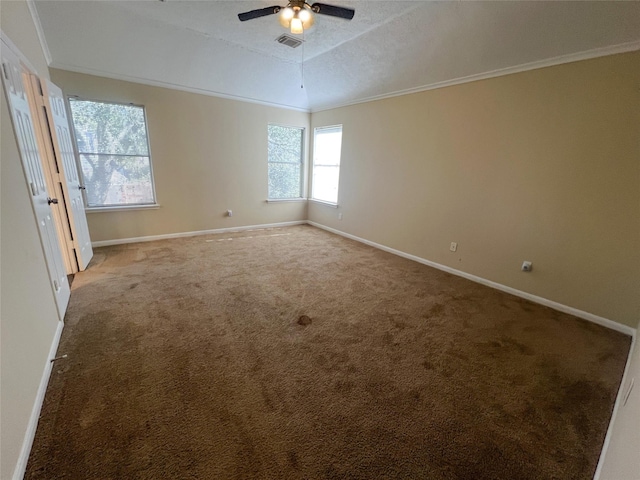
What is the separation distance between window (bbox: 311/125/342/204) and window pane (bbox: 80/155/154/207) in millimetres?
3171

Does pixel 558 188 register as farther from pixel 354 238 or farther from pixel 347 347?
pixel 354 238

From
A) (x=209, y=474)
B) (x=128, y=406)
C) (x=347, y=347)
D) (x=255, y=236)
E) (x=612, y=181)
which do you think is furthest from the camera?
(x=255, y=236)

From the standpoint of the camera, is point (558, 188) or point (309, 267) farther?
point (309, 267)

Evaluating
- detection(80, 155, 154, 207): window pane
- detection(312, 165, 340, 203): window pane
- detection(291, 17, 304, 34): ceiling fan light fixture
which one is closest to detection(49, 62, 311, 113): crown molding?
detection(80, 155, 154, 207): window pane

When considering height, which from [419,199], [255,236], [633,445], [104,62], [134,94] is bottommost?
[255,236]

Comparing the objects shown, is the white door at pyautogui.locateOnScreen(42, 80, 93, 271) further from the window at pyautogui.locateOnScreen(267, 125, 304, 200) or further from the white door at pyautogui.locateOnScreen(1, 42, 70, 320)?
the window at pyautogui.locateOnScreen(267, 125, 304, 200)

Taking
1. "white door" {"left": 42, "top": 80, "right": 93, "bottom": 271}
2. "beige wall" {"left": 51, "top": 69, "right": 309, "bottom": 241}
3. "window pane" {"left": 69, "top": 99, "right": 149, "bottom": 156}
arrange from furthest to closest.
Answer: "beige wall" {"left": 51, "top": 69, "right": 309, "bottom": 241}
"window pane" {"left": 69, "top": 99, "right": 149, "bottom": 156}
"white door" {"left": 42, "top": 80, "right": 93, "bottom": 271}

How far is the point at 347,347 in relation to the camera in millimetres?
2160

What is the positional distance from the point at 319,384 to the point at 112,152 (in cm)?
446

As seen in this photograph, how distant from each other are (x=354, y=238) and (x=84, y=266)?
404cm

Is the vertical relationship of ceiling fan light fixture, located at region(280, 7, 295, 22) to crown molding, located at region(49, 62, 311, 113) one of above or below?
above

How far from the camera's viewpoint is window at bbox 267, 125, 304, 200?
5648 mm

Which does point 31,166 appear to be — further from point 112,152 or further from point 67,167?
point 112,152

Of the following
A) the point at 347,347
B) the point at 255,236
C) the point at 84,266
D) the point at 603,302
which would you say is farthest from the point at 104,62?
the point at 603,302
